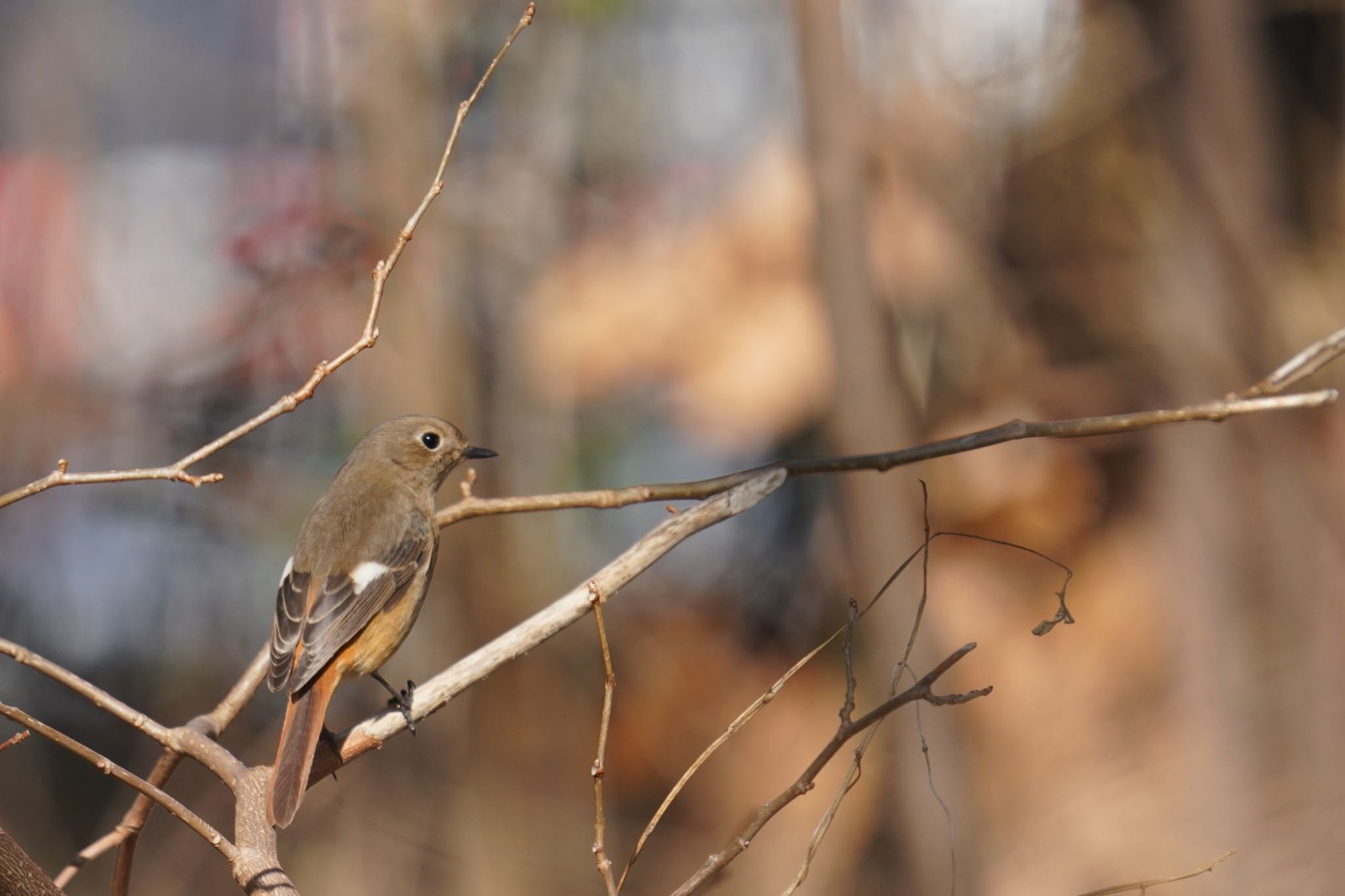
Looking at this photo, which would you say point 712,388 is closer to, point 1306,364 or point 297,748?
point 297,748

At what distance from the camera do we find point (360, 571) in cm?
295

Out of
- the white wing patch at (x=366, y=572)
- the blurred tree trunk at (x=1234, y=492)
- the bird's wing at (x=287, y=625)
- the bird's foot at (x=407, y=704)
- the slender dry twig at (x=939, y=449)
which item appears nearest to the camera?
the slender dry twig at (x=939, y=449)

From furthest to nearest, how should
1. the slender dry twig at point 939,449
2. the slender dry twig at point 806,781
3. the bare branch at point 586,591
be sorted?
the bare branch at point 586,591, the slender dry twig at point 939,449, the slender dry twig at point 806,781

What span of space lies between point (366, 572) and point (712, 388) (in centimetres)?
332

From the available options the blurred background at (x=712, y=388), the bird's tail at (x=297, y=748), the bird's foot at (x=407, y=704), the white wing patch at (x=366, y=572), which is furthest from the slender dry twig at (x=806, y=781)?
the blurred background at (x=712, y=388)

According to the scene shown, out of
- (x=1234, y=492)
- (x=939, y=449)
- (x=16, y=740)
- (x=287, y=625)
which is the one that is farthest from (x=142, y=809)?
(x=1234, y=492)

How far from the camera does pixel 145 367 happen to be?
16.7ft

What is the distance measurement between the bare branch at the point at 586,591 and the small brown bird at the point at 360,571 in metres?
0.34

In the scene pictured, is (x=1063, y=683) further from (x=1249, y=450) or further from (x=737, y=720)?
A: (x=737, y=720)

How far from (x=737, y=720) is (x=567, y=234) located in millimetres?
4542

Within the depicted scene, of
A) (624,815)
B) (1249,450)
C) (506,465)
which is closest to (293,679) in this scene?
(506,465)

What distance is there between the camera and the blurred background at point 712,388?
4805 millimetres

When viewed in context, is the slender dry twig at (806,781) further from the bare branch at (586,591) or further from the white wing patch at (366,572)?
the white wing patch at (366,572)

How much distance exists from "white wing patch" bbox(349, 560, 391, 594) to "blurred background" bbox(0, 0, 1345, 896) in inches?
71.6
